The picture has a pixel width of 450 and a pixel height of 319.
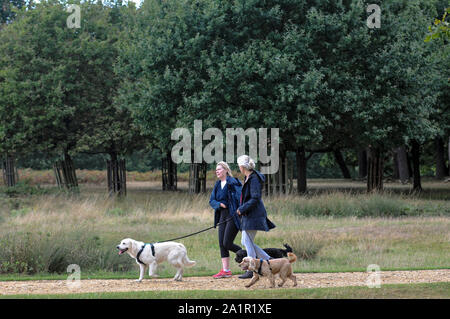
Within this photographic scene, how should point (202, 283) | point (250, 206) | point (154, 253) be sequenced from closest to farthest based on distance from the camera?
point (250, 206), point (154, 253), point (202, 283)

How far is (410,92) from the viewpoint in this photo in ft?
93.4

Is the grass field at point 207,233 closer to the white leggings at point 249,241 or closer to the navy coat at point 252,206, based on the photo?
the white leggings at point 249,241

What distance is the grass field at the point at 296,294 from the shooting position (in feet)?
31.5

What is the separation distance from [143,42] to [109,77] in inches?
251

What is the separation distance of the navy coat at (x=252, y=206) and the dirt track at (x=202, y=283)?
3.28ft

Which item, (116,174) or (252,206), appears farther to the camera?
(116,174)

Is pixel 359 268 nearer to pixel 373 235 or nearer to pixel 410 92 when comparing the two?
pixel 373 235

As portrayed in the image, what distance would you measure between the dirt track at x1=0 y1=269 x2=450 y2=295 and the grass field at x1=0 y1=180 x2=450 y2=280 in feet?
2.09

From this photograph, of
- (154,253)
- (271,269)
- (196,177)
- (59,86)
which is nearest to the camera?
(271,269)

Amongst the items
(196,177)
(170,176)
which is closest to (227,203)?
(196,177)

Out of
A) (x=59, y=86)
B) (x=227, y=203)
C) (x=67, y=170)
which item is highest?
(x=59, y=86)

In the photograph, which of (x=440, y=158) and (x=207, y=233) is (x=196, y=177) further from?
(x=440, y=158)

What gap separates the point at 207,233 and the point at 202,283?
7.60m

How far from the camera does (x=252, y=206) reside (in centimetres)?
1075
